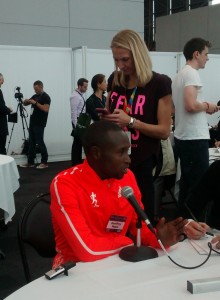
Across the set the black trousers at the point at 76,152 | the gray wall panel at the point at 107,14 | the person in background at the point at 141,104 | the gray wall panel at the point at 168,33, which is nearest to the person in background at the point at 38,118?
the black trousers at the point at 76,152

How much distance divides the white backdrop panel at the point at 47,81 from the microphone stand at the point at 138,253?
616 cm

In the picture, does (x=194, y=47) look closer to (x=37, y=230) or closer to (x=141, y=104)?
(x=141, y=104)

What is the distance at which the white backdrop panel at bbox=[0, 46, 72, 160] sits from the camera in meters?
7.14

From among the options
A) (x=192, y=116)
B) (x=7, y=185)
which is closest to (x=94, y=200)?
(x=192, y=116)

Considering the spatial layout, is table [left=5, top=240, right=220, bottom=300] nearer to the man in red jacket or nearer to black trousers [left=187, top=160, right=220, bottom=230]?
the man in red jacket

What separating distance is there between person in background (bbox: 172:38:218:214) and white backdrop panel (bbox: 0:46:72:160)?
446 cm

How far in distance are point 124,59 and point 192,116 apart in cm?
120

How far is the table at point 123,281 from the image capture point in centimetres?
109

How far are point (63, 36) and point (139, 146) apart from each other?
796 cm

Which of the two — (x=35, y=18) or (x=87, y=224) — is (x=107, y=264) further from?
(x=35, y=18)

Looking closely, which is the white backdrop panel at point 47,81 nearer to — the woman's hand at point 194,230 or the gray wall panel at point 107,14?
the gray wall panel at point 107,14

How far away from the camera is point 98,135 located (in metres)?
1.57

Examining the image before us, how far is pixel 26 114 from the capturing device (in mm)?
7391

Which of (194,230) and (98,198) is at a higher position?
(98,198)
